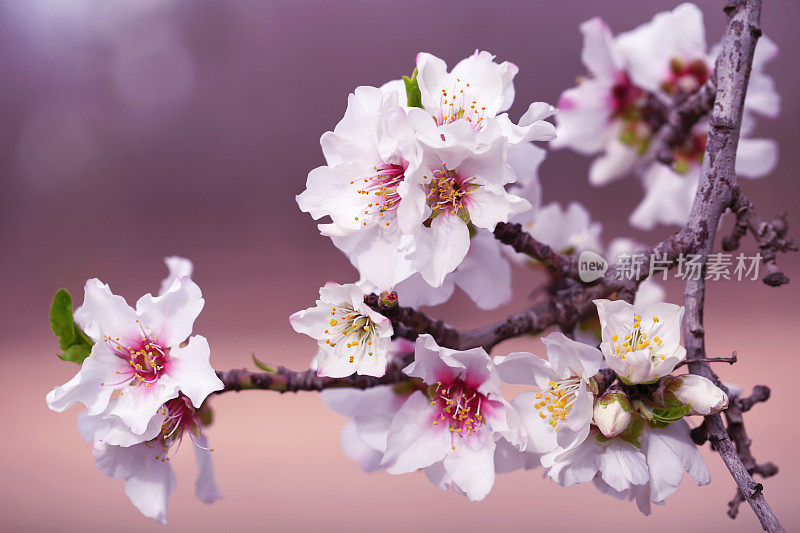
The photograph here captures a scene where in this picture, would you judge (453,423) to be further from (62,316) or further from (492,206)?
(62,316)

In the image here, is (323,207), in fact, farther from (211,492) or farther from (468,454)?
(211,492)

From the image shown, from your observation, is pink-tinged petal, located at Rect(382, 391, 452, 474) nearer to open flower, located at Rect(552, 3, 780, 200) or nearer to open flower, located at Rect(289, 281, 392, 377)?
open flower, located at Rect(289, 281, 392, 377)

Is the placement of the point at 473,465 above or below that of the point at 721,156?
below

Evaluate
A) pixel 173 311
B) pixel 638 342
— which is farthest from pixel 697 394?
pixel 173 311

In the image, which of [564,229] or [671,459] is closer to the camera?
[671,459]

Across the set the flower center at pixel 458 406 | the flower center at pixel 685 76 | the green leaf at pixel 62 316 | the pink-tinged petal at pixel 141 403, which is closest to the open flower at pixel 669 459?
the flower center at pixel 458 406

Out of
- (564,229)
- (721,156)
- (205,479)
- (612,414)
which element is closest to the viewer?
(612,414)

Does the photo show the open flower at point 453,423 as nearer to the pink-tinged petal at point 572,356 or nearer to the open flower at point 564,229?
the pink-tinged petal at point 572,356

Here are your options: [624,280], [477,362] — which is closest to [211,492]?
[477,362]
